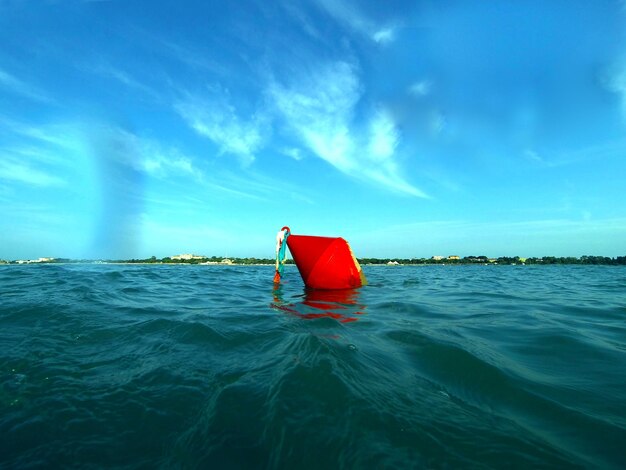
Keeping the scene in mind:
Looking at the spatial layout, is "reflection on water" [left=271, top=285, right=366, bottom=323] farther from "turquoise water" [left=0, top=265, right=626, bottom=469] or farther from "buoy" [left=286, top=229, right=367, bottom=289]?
"buoy" [left=286, top=229, right=367, bottom=289]

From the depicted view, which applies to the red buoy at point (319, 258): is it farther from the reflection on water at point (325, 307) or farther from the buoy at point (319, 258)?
the reflection on water at point (325, 307)

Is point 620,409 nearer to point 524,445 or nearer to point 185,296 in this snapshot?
point 524,445

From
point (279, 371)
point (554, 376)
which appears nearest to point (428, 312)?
point (554, 376)

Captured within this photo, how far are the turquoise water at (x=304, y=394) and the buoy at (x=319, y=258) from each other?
4.81m

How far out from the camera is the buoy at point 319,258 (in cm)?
1021

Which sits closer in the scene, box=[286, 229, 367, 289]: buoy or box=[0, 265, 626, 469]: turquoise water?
box=[0, 265, 626, 469]: turquoise water

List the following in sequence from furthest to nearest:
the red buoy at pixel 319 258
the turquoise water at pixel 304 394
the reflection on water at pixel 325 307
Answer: the red buoy at pixel 319 258, the reflection on water at pixel 325 307, the turquoise water at pixel 304 394

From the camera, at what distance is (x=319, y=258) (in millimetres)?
10227

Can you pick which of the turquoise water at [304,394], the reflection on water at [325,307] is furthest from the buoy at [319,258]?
the turquoise water at [304,394]

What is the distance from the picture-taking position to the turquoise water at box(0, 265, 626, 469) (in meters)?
1.94

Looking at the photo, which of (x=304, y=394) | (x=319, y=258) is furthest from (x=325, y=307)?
(x=304, y=394)

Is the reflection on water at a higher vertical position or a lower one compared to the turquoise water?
higher

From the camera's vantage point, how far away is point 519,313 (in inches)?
263

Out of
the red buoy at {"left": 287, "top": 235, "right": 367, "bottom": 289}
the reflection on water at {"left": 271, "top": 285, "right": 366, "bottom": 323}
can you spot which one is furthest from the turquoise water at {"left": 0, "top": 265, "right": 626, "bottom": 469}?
the red buoy at {"left": 287, "top": 235, "right": 367, "bottom": 289}
